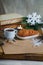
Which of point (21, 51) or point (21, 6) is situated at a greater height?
point (21, 6)

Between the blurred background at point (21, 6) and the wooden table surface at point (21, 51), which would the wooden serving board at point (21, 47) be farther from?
the blurred background at point (21, 6)

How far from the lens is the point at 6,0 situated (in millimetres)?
1696

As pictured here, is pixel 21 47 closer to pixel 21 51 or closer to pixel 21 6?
pixel 21 51

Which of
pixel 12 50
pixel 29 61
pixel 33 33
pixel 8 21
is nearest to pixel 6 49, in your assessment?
pixel 12 50

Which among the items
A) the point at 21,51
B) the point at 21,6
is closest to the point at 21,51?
the point at 21,51

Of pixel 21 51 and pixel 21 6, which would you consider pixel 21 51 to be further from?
pixel 21 6

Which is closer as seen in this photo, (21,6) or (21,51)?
(21,51)

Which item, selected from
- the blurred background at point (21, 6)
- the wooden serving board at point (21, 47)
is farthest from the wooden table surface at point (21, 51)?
the blurred background at point (21, 6)

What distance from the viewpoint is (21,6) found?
1707 millimetres

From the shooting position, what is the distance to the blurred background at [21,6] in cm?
169

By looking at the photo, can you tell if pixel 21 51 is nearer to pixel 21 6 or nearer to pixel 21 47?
pixel 21 47

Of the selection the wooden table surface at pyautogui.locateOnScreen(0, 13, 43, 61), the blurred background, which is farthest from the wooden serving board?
the blurred background

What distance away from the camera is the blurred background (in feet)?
5.55

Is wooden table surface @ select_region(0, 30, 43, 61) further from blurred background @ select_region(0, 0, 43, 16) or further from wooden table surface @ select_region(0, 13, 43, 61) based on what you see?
blurred background @ select_region(0, 0, 43, 16)
